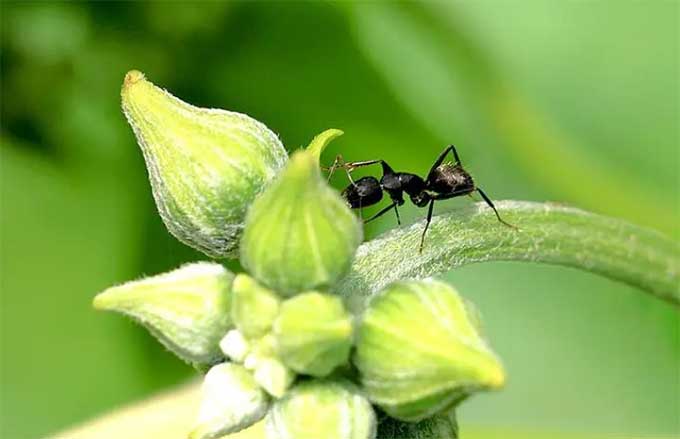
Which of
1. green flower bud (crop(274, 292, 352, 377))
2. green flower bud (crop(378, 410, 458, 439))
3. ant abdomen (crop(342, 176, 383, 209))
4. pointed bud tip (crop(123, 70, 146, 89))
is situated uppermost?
pointed bud tip (crop(123, 70, 146, 89))

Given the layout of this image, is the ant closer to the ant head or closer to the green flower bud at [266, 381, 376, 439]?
the ant head

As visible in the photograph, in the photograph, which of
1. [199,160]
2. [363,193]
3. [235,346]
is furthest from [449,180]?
[235,346]

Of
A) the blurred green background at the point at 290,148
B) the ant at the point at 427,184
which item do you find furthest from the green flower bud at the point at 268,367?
the blurred green background at the point at 290,148

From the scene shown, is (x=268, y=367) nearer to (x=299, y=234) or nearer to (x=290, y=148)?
(x=299, y=234)

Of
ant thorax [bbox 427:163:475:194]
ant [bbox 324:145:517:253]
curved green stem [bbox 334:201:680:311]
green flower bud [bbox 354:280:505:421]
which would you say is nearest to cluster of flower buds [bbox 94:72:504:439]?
green flower bud [bbox 354:280:505:421]

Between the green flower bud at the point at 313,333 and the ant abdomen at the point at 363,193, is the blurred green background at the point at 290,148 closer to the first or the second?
the ant abdomen at the point at 363,193
